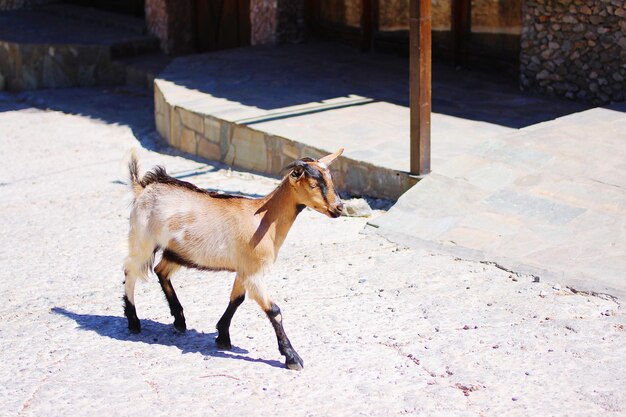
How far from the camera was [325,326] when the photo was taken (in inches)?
230

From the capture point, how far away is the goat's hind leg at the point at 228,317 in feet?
17.9

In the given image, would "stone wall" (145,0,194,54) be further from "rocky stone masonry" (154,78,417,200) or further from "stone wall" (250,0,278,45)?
"rocky stone masonry" (154,78,417,200)

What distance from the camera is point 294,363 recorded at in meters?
5.20

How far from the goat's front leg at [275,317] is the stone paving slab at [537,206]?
2077 mm

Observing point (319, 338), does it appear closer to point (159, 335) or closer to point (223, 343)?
point (223, 343)

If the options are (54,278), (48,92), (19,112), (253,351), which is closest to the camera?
(253,351)

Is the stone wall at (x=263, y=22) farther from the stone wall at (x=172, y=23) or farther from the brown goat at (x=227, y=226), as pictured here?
the brown goat at (x=227, y=226)

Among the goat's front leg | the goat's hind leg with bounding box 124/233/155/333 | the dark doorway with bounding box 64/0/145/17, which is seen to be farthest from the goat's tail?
the dark doorway with bounding box 64/0/145/17

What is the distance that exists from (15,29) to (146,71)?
10.4 ft

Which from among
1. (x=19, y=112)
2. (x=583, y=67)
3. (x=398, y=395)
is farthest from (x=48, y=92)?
(x=398, y=395)

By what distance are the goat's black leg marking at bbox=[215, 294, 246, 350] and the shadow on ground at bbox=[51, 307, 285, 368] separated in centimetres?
4

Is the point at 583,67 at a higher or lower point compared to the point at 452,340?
higher

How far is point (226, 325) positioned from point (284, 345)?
417mm

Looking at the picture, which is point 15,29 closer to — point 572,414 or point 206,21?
point 206,21
